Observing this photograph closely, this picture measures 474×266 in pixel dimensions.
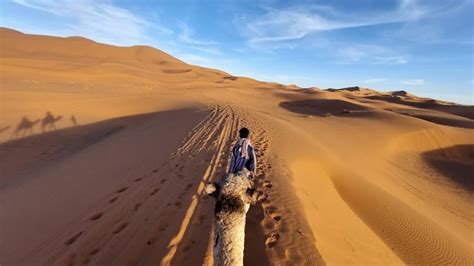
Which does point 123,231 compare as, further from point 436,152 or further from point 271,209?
point 436,152

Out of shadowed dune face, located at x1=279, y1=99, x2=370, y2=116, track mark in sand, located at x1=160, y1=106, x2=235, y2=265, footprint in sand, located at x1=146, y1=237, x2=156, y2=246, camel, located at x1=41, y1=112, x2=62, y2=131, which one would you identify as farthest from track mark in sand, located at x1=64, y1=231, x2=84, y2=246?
A: shadowed dune face, located at x1=279, y1=99, x2=370, y2=116

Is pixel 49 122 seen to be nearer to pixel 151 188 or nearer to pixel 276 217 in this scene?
pixel 151 188

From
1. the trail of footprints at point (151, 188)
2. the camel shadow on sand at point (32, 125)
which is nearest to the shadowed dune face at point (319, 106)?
the camel shadow on sand at point (32, 125)

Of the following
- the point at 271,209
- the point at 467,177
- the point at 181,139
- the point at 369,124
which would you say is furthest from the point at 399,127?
the point at 271,209

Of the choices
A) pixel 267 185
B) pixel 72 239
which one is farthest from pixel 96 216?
pixel 267 185

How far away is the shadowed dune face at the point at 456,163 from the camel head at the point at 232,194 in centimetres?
1608

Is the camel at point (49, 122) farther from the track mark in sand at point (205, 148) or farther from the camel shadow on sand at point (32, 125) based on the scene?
the track mark in sand at point (205, 148)

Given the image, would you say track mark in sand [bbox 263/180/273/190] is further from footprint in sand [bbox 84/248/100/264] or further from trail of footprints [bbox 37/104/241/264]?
footprint in sand [bbox 84/248/100/264]

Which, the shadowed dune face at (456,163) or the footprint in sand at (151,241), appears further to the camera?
the shadowed dune face at (456,163)

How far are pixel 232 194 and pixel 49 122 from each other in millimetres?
16757

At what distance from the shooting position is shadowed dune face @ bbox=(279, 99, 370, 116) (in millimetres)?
Answer: 35469

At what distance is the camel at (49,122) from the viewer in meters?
15.7

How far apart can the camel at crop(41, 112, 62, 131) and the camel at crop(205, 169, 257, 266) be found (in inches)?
612

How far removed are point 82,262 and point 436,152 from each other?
21.9m
